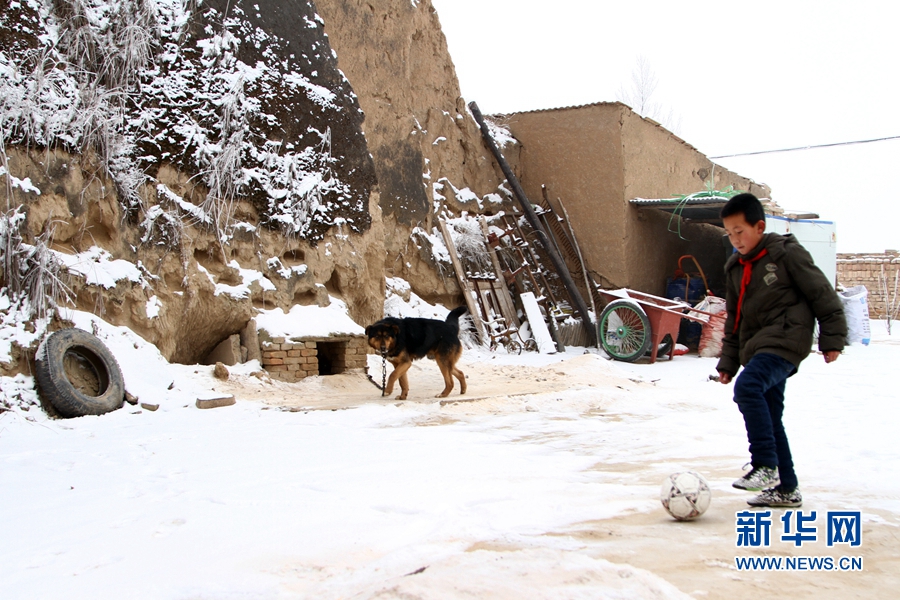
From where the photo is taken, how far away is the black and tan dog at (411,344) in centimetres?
730

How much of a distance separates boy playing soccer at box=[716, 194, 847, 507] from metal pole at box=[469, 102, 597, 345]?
11.1 meters

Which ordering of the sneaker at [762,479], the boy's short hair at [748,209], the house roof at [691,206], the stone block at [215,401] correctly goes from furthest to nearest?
1. the house roof at [691,206]
2. the stone block at [215,401]
3. the boy's short hair at [748,209]
4. the sneaker at [762,479]

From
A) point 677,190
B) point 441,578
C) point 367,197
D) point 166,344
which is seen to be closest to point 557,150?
point 677,190

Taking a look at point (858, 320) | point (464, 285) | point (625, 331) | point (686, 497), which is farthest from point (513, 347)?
point (686, 497)

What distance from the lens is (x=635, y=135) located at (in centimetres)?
1561

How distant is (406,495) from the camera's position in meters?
3.57

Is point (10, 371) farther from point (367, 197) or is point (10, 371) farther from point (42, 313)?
point (367, 197)

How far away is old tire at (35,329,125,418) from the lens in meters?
5.82

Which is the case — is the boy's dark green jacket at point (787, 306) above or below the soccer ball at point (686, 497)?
above

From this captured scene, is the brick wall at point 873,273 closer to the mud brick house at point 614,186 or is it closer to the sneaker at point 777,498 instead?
the mud brick house at point 614,186

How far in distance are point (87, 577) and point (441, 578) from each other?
132 centimetres

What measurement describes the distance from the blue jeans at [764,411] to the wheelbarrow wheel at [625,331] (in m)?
9.39

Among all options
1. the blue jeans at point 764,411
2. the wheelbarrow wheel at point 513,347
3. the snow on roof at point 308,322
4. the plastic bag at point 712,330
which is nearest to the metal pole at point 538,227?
the wheelbarrow wheel at point 513,347

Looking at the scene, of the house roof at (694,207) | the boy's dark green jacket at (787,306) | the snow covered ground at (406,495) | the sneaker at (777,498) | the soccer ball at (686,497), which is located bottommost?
the snow covered ground at (406,495)
